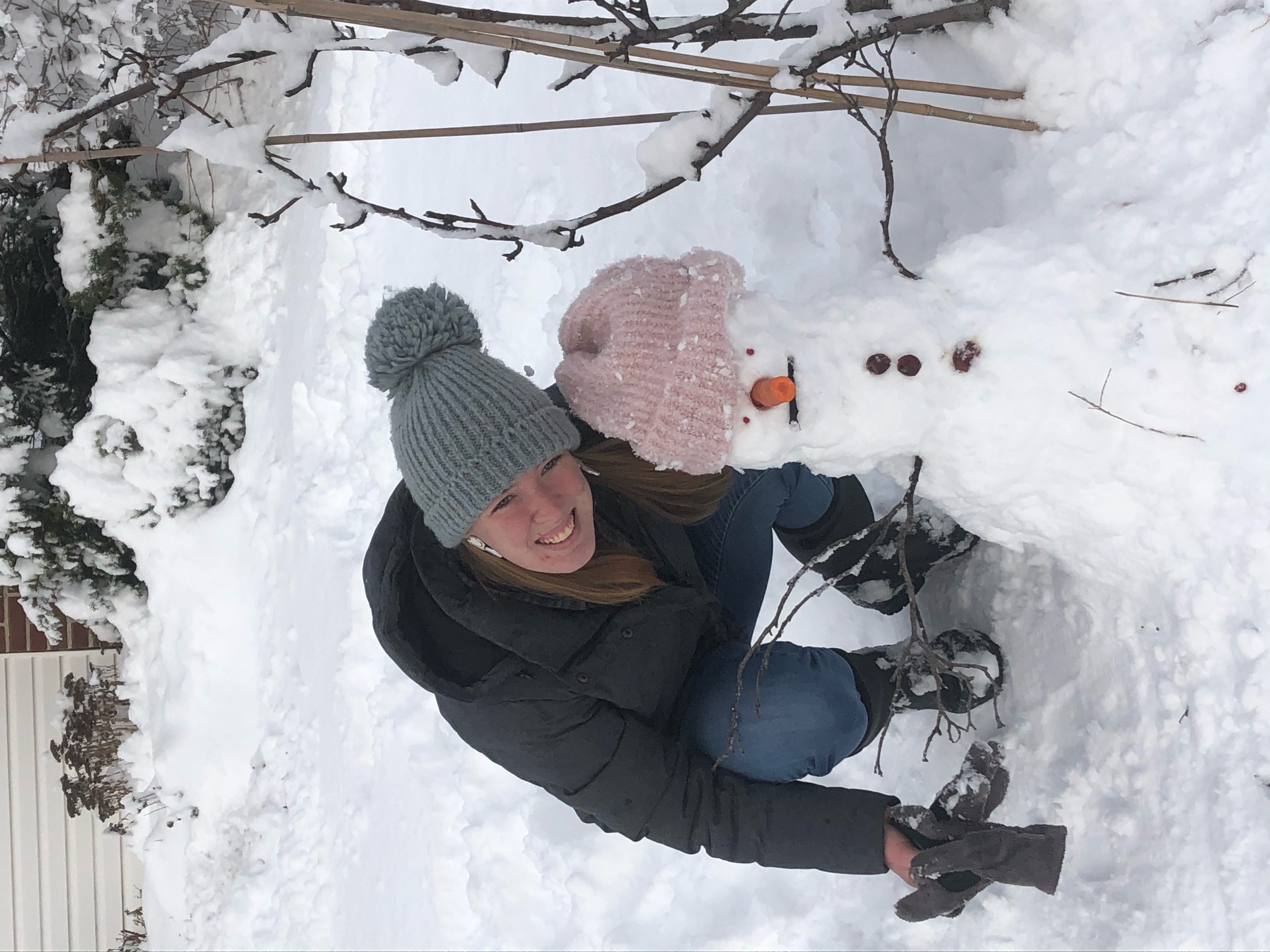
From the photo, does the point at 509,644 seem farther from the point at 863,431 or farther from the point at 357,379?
the point at 357,379

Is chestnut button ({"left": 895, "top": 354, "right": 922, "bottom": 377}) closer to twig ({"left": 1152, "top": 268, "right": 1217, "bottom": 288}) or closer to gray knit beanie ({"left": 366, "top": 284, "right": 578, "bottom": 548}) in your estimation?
twig ({"left": 1152, "top": 268, "right": 1217, "bottom": 288})

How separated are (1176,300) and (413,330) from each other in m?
1.12

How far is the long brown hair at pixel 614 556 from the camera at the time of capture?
1394 mm

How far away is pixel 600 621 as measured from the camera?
1455mm

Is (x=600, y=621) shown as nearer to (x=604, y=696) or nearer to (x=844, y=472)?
(x=604, y=696)

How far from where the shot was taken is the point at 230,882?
9.97 feet

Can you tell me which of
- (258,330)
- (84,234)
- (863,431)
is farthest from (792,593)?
(84,234)

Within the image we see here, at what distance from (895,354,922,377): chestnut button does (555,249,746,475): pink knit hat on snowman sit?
0.83ft

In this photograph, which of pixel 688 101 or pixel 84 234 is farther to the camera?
pixel 84 234

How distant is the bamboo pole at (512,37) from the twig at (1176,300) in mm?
411

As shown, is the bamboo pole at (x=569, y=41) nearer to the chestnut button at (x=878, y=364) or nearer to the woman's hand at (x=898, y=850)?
the chestnut button at (x=878, y=364)

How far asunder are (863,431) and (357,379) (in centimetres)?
198

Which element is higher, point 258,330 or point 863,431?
point 258,330

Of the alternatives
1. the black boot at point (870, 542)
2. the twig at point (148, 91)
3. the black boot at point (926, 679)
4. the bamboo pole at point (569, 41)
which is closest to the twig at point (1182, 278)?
the bamboo pole at point (569, 41)
